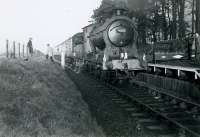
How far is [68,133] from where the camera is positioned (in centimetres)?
667

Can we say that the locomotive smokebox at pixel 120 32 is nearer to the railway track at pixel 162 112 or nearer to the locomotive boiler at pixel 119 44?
the locomotive boiler at pixel 119 44

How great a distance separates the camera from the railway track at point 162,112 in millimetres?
7484

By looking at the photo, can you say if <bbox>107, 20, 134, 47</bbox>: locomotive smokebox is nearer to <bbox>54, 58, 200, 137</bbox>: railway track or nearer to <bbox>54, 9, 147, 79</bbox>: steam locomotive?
<bbox>54, 9, 147, 79</bbox>: steam locomotive

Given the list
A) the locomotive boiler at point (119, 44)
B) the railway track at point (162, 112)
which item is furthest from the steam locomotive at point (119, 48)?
the railway track at point (162, 112)

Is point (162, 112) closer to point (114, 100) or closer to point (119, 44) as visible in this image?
point (114, 100)

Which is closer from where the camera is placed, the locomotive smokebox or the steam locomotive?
the steam locomotive

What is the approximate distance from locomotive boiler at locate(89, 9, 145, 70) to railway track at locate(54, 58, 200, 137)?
6.45ft

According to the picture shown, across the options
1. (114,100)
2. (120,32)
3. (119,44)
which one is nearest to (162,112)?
(114,100)

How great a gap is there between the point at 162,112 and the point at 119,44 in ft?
25.5

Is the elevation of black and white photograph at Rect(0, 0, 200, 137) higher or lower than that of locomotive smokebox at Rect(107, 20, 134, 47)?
lower

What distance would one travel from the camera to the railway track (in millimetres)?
7484

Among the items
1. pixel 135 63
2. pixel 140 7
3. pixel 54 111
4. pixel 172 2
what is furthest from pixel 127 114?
pixel 172 2

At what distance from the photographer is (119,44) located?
16.7 metres

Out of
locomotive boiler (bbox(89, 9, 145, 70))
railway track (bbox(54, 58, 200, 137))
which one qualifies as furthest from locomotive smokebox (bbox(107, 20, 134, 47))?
railway track (bbox(54, 58, 200, 137))
